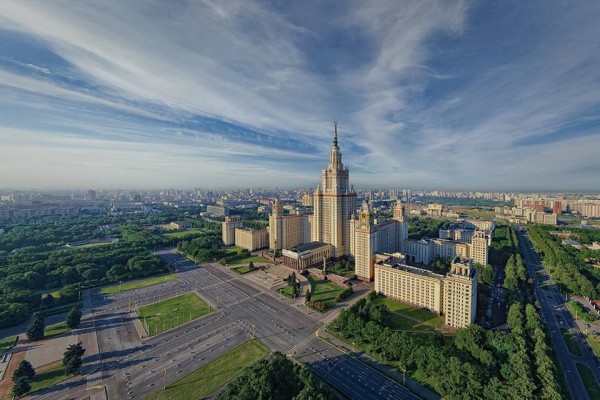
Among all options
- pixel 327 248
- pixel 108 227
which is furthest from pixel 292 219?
pixel 108 227

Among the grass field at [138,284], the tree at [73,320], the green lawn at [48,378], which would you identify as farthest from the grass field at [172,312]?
the grass field at [138,284]

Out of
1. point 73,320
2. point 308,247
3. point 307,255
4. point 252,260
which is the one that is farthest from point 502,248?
point 73,320

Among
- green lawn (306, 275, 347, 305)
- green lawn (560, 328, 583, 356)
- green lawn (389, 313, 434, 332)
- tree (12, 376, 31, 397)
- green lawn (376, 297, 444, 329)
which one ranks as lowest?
green lawn (560, 328, 583, 356)

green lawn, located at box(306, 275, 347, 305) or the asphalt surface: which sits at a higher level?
green lawn, located at box(306, 275, 347, 305)

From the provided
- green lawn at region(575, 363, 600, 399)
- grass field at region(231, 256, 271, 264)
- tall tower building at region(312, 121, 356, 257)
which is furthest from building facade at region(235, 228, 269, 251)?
green lawn at region(575, 363, 600, 399)

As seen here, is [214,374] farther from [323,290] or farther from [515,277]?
[515,277]

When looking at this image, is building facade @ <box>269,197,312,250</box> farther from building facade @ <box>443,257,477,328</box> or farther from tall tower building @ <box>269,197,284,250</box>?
building facade @ <box>443,257,477,328</box>

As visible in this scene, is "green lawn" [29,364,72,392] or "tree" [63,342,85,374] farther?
→ "tree" [63,342,85,374]
